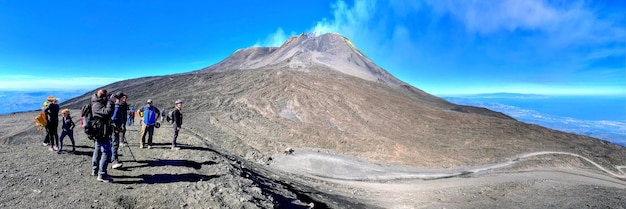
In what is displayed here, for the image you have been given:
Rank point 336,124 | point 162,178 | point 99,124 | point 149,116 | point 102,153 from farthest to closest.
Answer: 1. point 336,124
2. point 149,116
3. point 162,178
4. point 102,153
5. point 99,124

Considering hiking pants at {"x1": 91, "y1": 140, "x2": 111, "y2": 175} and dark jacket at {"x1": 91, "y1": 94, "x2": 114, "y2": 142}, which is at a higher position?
dark jacket at {"x1": 91, "y1": 94, "x2": 114, "y2": 142}

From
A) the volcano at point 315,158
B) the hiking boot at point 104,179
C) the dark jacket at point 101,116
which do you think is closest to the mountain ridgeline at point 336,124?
the volcano at point 315,158

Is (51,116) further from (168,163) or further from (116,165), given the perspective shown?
(168,163)

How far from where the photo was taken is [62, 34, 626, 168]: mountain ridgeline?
24953 mm

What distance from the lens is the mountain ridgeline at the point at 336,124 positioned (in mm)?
24953

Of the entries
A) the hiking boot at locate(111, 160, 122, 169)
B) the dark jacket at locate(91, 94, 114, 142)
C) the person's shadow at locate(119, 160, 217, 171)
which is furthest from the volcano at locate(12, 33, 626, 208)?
the dark jacket at locate(91, 94, 114, 142)

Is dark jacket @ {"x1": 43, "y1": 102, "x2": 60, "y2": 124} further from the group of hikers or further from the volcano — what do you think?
the volcano

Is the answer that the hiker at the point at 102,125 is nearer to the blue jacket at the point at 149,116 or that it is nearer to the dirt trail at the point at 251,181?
the dirt trail at the point at 251,181

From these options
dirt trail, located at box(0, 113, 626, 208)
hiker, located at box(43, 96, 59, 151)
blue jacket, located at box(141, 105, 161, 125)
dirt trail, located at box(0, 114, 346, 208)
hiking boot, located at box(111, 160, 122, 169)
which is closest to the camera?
dirt trail, located at box(0, 114, 346, 208)

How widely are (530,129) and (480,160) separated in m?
13.2

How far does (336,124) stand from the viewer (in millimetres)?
30797

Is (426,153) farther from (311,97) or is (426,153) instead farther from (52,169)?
(52,169)

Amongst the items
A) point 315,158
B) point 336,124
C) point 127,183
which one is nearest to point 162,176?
point 127,183

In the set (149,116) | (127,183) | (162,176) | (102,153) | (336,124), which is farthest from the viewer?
(336,124)
